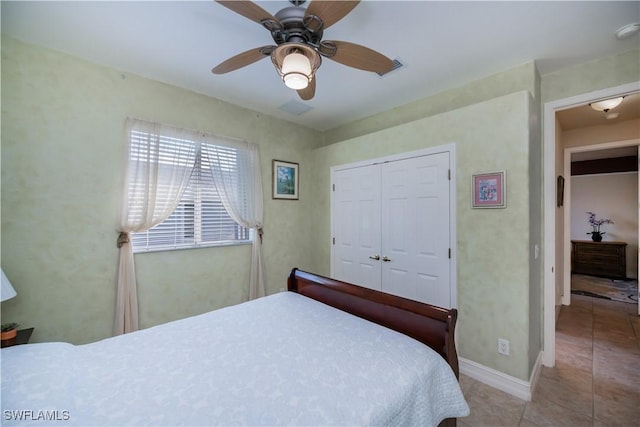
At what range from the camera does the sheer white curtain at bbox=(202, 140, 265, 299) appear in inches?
115

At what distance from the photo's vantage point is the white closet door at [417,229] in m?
2.45

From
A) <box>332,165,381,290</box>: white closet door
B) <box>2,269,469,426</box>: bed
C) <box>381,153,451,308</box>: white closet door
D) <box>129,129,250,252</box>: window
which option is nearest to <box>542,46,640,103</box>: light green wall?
<box>381,153,451,308</box>: white closet door

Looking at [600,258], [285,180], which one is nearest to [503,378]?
[285,180]

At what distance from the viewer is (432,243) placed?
252cm

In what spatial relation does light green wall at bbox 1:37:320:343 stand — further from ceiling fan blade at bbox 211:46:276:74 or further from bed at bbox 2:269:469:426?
ceiling fan blade at bbox 211:46:276:74

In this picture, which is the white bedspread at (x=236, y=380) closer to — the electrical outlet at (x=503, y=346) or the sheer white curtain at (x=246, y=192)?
the electrical outlet at (x=503, y=346)

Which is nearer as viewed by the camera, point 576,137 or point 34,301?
point 34,301

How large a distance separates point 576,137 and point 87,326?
239 inches

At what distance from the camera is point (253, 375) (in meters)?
1.11

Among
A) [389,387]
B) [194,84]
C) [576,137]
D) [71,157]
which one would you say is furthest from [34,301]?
[576,137]

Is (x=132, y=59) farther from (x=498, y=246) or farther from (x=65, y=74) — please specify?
(x=498, y=246)

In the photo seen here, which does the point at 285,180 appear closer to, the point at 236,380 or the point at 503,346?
the point at 236,380

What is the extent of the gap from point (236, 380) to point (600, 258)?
7418 millimetres

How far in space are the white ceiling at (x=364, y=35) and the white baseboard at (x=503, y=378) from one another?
2.54m
